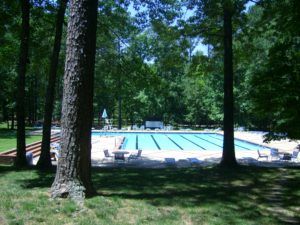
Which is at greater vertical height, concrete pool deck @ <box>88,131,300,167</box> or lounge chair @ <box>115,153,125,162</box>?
lounge chair @ <box>115,153,125,162</box>

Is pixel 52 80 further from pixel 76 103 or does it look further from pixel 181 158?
pixel 181 158

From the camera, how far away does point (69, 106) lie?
6402mm

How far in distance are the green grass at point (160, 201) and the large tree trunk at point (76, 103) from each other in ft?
1.45

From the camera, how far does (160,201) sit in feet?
21.8

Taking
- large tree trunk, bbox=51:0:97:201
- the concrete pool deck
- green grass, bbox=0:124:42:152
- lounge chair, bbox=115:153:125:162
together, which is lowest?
the concrete pool deck

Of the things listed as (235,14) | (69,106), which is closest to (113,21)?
(235,14)

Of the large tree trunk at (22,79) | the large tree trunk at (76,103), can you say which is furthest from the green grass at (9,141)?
the large tree trunk at (76,103)

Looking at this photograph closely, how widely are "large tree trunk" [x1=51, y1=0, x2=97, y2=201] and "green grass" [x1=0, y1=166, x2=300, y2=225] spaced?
0.44 meters

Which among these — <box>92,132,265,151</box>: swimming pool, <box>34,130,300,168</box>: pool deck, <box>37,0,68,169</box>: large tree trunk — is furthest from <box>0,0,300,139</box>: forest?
<box>92,132,265,151</box>: swimming pool

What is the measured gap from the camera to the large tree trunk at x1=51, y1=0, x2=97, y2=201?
6.38 metres

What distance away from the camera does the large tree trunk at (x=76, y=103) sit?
638 cm

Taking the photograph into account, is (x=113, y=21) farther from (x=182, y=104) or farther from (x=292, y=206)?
(x=182, y=104)

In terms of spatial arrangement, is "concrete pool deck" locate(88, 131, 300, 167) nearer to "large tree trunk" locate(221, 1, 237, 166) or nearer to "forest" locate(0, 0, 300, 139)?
"large tree trunk" locate(221, 1, 237, 166)

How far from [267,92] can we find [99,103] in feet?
143
